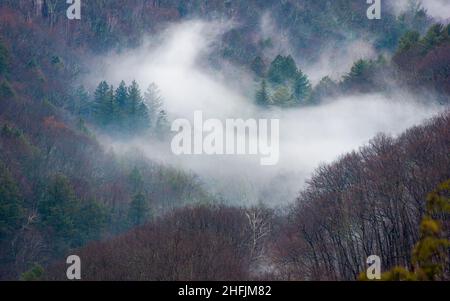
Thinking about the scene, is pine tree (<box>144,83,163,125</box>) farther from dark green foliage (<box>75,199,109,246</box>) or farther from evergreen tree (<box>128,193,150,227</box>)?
dark green foliage (<box>75,199,109,246</box>)

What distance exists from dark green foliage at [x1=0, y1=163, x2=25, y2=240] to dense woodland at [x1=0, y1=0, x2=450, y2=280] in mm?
222

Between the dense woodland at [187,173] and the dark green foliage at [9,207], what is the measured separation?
22 cm

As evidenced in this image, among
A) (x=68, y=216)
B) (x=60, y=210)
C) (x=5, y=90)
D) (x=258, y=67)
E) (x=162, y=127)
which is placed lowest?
(x=68, y=216)

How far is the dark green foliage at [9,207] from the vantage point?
217 ft

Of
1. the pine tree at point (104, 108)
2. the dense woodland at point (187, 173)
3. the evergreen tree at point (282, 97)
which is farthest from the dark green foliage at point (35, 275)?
the evergreen tree at point (282, 97)

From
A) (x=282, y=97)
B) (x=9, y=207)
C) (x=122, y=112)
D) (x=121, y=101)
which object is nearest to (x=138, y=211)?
(x=9, y=207)

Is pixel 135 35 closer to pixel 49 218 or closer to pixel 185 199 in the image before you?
pixel 185 199

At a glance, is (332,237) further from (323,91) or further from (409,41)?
(323,91)

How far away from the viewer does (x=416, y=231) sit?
4125cm

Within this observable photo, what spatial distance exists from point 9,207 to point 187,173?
33086mm

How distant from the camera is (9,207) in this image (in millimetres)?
67250

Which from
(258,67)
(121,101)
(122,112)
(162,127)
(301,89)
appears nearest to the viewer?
(162,127)
